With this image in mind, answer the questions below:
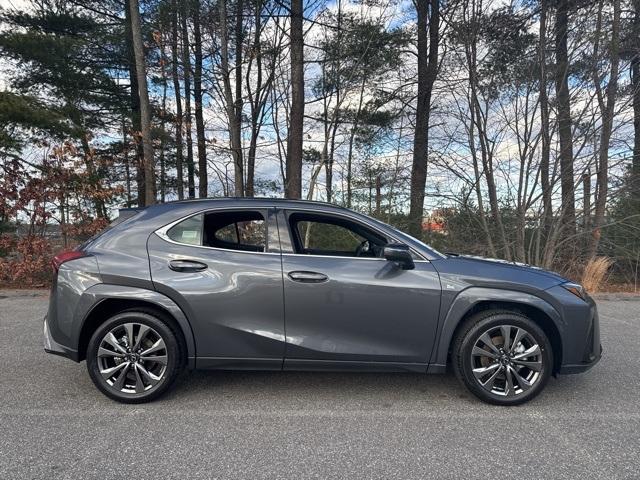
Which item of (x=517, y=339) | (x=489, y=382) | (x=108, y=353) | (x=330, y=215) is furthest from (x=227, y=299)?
(x=517, y=339)

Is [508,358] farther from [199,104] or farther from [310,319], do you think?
[199,104]

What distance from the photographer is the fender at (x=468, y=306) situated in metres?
3.44

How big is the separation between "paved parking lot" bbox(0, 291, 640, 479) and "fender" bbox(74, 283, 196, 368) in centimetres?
68

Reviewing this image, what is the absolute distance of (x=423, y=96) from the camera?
13508 millimetres

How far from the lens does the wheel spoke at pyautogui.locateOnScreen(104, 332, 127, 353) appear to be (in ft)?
11.2

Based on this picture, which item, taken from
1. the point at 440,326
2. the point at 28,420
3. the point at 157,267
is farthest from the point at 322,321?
the point at 28,420

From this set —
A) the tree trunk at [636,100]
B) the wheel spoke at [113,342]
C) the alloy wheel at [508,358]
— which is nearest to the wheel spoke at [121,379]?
the wheel spoke at [113,342]

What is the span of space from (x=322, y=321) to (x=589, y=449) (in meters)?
2.01

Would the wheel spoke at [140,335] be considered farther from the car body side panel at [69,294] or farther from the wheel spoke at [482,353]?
the wheel spoke at [482,353]

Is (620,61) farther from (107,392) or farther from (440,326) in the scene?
(107,392)

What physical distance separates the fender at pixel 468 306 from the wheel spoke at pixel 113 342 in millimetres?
2510

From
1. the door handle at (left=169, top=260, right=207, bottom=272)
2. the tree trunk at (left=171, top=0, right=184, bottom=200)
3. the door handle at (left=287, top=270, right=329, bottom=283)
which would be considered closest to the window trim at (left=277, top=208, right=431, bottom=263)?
the door handle at (left=287, top=270, right=329, bottom=283)

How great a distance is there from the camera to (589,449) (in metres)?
2.83

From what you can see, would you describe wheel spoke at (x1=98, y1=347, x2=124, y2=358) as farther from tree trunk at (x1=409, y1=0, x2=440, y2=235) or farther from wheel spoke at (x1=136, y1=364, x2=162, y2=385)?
tree trunk at (x1=409, y1=0, x2=440, y2=235)
